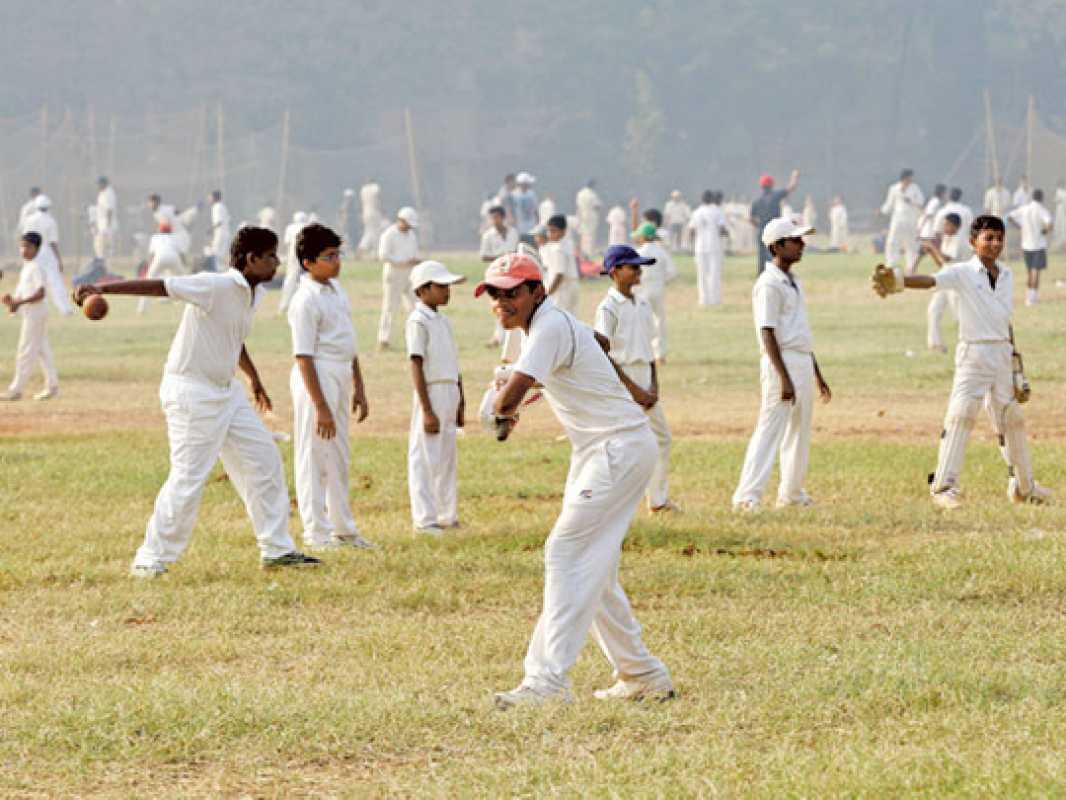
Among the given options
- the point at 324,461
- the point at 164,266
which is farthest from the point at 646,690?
the point at 164,266

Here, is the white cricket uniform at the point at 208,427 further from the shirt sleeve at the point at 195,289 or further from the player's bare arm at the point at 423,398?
the player's bare arm at the point at 423,398

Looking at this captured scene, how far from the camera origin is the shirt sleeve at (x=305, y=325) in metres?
9.80

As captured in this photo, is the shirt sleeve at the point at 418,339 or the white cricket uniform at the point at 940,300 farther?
the white cricket uniform at the point at 940,300

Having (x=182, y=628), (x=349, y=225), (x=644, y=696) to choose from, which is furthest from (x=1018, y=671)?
(x=349, y=225)

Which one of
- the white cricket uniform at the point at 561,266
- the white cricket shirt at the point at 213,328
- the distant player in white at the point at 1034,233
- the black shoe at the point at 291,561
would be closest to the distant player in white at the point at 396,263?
the white cricket uniform at the point at 561,266

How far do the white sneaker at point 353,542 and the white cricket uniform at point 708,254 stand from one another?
67.2 ft

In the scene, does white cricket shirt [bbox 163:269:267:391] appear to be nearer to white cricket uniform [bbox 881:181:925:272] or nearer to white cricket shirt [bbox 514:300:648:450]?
white cricket shirt [bbox 514:300:648:450]

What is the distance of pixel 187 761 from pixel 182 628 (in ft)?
6.69

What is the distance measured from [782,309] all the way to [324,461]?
110 inches

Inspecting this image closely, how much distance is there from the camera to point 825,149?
65875mm

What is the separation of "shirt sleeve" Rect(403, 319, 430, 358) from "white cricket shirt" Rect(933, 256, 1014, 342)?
2.94 m

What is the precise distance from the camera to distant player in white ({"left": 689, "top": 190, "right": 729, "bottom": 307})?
98.6ft

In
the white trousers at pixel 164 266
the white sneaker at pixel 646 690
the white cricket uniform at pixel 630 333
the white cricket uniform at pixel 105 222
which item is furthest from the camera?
the white cricket uniform at pixel 105 222

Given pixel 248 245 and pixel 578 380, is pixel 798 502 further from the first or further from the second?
pixel 578 380
